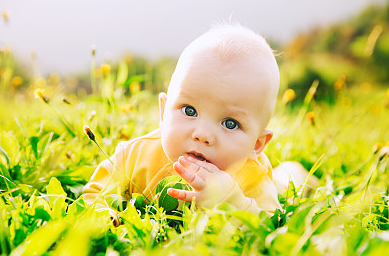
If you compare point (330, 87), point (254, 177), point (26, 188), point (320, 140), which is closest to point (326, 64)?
point (330, 87)

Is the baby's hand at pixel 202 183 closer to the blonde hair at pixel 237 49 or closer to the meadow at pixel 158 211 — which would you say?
the meadow at pixel 158 211

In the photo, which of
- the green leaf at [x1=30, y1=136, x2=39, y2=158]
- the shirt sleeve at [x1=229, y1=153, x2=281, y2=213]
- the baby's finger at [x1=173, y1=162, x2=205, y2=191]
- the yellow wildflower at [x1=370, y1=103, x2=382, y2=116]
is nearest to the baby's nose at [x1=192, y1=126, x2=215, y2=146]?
the baby's finger at [x1=173, y1=162, x2=205, y2=191]

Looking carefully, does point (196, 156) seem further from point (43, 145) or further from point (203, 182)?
point (43, 145)

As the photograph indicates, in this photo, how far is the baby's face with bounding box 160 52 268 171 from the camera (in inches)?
56.8

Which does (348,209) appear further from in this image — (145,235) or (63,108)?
(63,108)

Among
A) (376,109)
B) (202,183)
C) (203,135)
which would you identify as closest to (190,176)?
(202,183)

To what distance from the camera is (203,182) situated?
1.39m

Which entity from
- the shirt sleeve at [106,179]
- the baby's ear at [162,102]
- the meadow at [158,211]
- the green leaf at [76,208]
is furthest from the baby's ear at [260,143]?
the green leaf at [76,208]

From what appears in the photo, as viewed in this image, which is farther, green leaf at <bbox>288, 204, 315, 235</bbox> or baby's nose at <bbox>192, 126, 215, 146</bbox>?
baby's nose at <bbox>192, 126, 215, 146</bbox>

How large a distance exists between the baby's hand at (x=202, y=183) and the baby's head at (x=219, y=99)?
0.07 m

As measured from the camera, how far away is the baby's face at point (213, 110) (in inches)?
56.8

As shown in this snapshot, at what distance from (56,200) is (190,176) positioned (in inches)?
18.2

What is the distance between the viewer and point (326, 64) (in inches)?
351

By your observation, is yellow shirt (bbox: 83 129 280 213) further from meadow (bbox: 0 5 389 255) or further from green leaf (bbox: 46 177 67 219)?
green leaf (bbox: 46 177 67 219)
